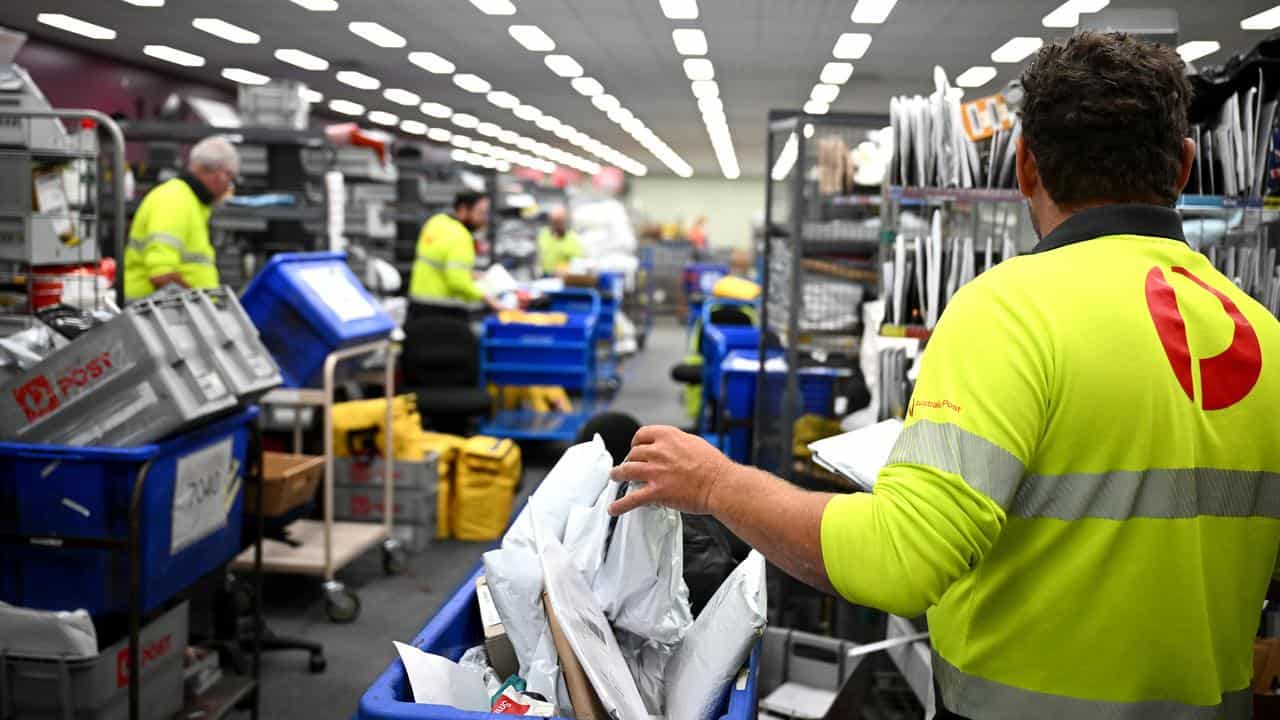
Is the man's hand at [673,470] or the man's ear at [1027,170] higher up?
the man's ear at [1027,170]

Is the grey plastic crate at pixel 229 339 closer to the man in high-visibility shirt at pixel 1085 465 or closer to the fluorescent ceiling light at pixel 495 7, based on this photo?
the fluorescent ceiling light at pixel 495 7

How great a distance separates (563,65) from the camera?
586 cm

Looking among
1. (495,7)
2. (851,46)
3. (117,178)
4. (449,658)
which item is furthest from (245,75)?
(449,658)

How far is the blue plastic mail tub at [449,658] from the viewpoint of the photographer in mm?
1309

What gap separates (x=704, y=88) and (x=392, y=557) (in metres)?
4.52

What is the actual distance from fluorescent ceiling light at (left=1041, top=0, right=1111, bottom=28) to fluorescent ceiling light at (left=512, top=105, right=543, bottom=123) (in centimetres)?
531

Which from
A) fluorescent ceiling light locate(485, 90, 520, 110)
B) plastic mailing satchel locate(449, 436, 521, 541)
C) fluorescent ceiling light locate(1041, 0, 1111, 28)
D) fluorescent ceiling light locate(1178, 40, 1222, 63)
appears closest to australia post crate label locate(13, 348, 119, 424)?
plastic mailing satchel locate(449, 436, 521, 541)

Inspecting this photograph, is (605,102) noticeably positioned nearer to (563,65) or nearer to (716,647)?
(563,65)

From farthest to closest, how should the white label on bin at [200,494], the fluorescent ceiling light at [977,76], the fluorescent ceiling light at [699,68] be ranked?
1. the fluorescent ceiling light at [699,68]
2. the fluorescent ceiling light at [977,76]
3. the white label on bin at [200,494]

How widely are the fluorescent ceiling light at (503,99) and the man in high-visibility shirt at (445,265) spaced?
0.98 meters

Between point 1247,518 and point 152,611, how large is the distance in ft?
8.76

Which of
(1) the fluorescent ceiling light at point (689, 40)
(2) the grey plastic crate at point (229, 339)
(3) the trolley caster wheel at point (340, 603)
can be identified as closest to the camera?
(2) the grey plastic crate at point (229, 339)

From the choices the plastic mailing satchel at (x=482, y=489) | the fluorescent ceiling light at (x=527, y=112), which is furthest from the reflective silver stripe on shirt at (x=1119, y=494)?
the fluorescent ceiling light at (x=527, y=112)

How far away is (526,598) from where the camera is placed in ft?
5.24
